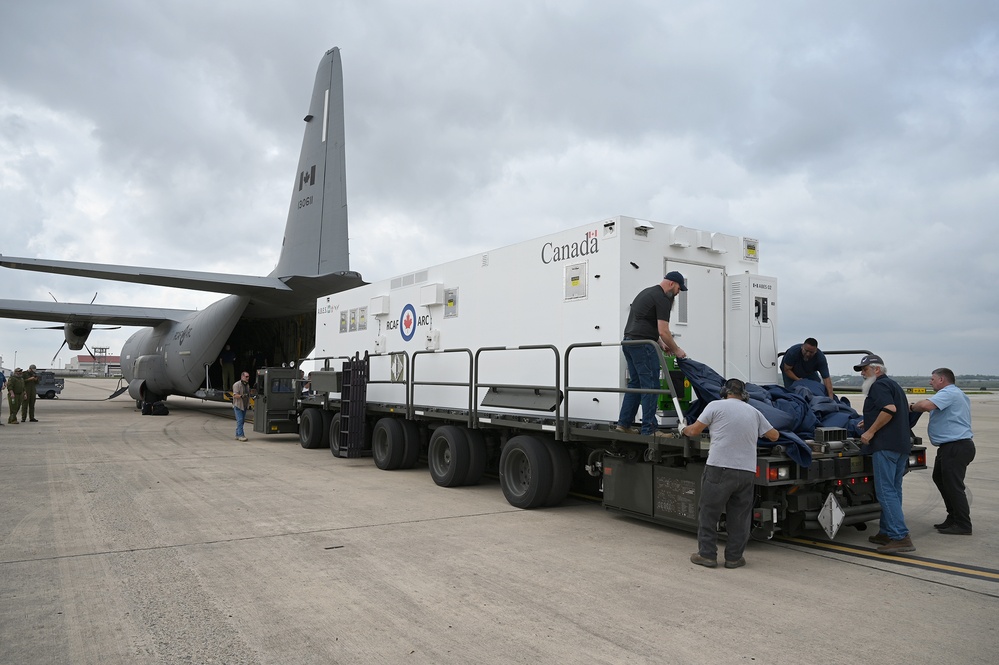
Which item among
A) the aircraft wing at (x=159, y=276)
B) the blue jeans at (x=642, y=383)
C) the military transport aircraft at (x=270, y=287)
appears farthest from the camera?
the military transport aircraft at (x=270, y=287)

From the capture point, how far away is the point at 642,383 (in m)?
7.06

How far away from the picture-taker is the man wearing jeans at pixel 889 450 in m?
6.51

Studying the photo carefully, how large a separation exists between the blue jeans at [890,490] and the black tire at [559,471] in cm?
335

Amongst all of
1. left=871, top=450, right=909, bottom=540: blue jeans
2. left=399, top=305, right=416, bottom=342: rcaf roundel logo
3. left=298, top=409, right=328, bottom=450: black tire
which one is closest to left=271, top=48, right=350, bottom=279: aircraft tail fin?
left=298, top=409, right=328, bottom=450: black tire

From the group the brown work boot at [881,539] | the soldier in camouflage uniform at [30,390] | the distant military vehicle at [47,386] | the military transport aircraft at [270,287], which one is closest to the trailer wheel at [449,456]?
the brown work boot at [881,539]

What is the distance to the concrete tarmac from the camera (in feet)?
13.6

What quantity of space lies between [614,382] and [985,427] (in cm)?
2025

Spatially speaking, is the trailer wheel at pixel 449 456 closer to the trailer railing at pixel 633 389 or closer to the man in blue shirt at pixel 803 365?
the trailer railing at pixel 633 389

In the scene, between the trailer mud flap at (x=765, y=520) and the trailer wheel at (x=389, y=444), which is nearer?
the trailer mud flap at (x=765, y=520)

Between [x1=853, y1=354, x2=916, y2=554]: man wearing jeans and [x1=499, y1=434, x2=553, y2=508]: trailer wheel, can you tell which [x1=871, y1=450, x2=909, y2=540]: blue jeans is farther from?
[x1=499, y1=434, x2=553, y2=508]: trailer wheel

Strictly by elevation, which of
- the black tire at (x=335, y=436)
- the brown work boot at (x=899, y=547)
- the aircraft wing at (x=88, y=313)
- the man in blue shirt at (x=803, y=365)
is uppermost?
the aircraft wing at (x=88, y=313)

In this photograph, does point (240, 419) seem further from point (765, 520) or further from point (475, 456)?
point (765, 520)

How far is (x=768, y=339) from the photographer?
29.4ft

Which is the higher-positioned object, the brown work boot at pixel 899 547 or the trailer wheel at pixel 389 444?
the trailer wheel at pixel 389 444
